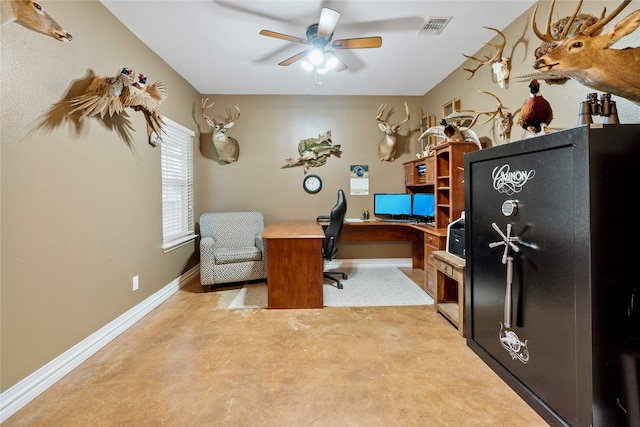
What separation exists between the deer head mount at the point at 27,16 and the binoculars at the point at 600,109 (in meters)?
2.72

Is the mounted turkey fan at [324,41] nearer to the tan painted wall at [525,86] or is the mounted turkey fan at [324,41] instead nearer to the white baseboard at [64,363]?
the tan painted wall at [525,86]

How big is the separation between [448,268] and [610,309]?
138 cm

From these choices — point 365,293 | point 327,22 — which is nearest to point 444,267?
point 365,293

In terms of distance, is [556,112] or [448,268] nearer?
[556,112]

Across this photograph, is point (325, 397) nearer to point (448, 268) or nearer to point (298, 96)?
point (448, 268)

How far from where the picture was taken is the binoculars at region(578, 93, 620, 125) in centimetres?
130

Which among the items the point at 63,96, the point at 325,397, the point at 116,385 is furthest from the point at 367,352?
the point at 63,96

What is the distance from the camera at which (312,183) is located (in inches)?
173

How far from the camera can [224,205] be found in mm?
4352

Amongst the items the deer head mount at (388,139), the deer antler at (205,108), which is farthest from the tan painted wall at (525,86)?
the deer antler at (205,108)

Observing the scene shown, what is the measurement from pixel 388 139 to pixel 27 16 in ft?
12.6

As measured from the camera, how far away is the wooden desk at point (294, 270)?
2.77m

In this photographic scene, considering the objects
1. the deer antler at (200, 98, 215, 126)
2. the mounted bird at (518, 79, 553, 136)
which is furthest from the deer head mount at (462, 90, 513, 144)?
the deer antler at (200, 98, 215, 126)

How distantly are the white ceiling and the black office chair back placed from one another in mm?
1621
